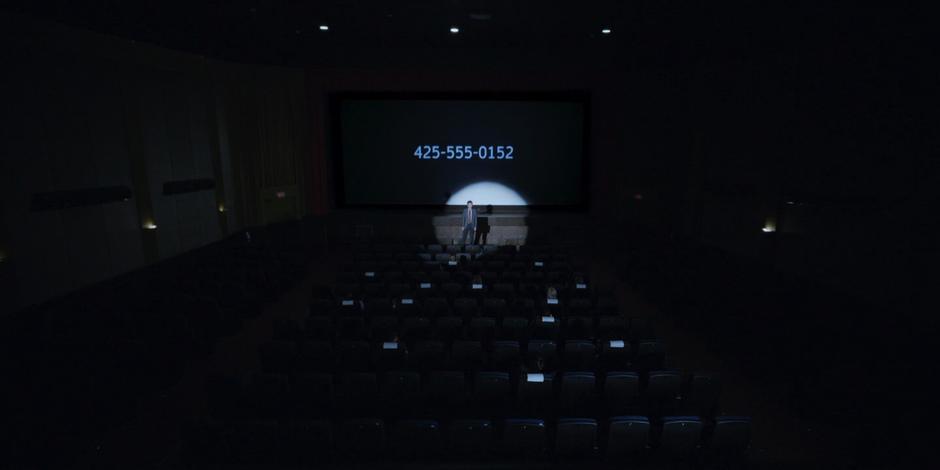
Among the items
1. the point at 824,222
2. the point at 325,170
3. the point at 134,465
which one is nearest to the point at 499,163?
the point at 325,170

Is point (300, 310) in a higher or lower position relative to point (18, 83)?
lower

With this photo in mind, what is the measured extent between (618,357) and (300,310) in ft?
24.6

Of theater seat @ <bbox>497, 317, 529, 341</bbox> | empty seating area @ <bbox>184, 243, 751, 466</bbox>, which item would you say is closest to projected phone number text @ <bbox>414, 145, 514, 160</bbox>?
empty seating area @ <bbox>184, 243, 751, 466</bbox>

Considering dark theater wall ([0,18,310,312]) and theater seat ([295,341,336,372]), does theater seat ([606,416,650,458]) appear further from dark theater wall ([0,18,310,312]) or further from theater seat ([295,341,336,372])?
dark theater wall ([0,18,310,312])

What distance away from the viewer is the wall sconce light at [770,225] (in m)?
10.6

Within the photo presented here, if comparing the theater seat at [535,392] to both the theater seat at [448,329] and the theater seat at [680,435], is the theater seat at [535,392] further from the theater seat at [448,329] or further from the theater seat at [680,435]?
the theater seat at [448,329]

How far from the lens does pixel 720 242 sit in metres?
12.7

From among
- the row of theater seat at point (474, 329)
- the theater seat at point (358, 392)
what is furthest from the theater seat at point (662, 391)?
the theater seat at point (358, 392)

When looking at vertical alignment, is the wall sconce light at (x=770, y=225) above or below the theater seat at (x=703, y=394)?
above

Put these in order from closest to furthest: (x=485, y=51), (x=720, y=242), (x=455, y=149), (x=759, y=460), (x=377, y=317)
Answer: (x=759, y=460) → (x=377, y=317) → (x=720, y=242) → (x=485, y=51) → (x=455, y=149)

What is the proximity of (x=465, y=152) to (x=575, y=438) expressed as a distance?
45.7 ft

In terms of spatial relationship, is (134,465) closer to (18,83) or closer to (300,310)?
(300,310)

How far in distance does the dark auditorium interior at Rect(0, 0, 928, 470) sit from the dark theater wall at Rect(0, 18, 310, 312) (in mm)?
68

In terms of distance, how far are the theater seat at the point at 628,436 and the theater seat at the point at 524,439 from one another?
2.46 feet
